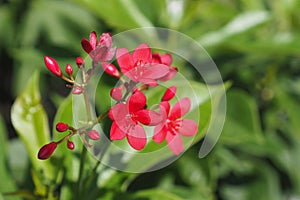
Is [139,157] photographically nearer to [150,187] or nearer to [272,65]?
[150,187]

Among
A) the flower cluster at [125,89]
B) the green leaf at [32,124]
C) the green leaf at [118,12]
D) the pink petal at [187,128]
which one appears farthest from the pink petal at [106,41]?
the green leaf at [118,12]

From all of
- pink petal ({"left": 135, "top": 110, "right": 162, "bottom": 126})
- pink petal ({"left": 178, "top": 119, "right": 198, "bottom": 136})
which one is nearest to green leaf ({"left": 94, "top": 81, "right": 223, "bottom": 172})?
pink petal ({"left": 178, "top": 119, "right": 198, "bottom": 136})

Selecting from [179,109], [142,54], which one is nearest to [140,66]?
[142,54]

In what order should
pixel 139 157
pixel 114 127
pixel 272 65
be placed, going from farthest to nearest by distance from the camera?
pixel 272 65, pixel 139 157, pixel 114 127

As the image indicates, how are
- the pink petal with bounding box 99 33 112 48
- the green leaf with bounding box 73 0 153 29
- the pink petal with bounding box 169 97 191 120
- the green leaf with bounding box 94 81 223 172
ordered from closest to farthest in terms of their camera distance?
the pink petal with bounding box 99 33 112 48 → the pink petal with bounding box 169 97 191 120 → the green leaf with bounding box 94 81 223 172 → the green leaf with bounding box 73 0 153 29

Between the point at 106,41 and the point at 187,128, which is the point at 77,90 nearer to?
the point at 106,41

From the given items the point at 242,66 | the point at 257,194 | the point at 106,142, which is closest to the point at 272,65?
the point at 242,66

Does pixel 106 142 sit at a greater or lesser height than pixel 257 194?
greater

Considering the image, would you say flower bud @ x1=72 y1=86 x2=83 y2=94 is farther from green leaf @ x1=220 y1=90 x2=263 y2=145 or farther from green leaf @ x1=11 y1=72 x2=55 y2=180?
green leaf @ x1=220 y1=90 x2=263 y2=145
